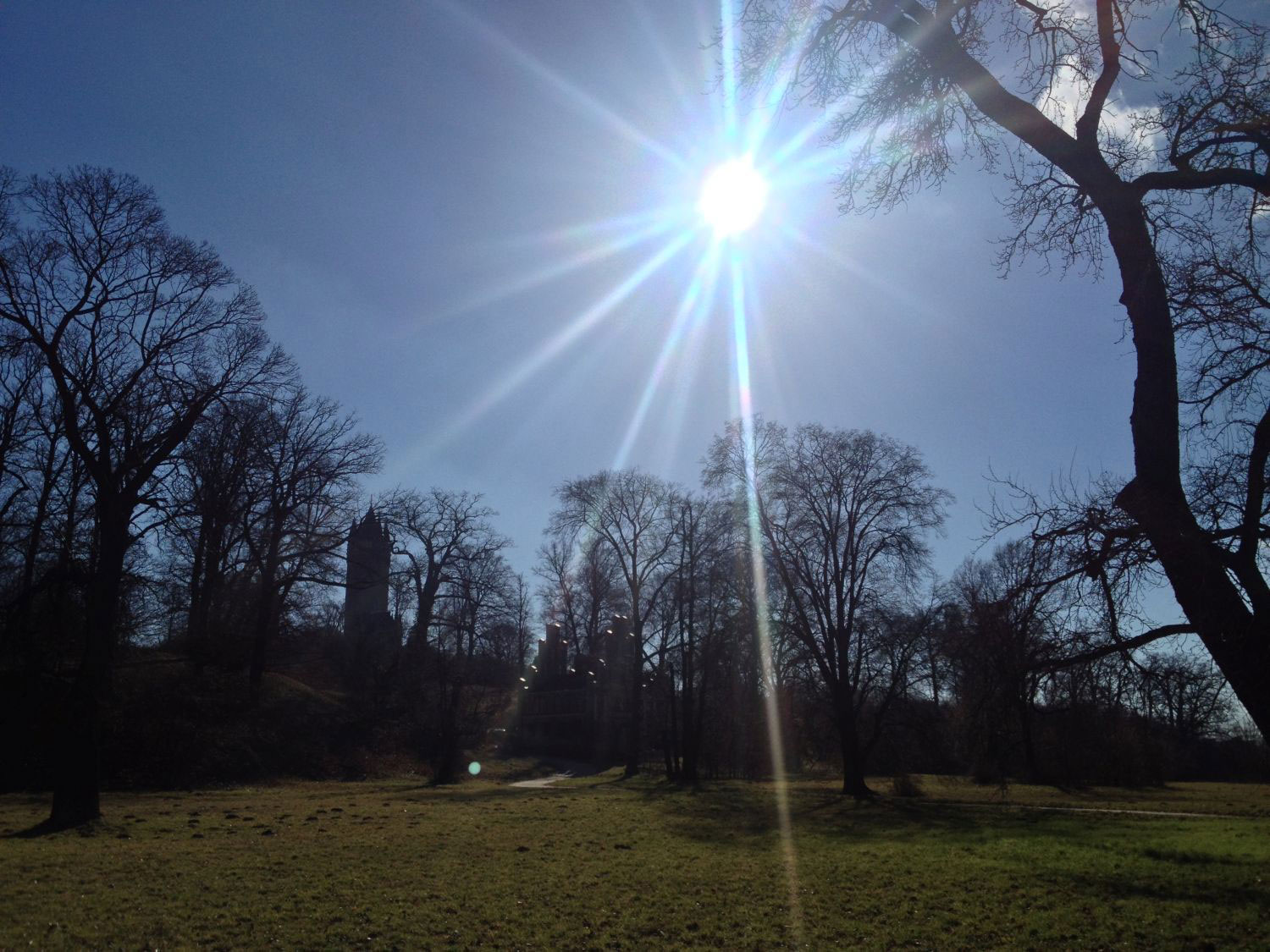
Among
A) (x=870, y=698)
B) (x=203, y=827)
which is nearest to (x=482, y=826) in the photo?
(x=203, y=827)

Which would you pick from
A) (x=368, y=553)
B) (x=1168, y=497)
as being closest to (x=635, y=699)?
(x=368, y=553)

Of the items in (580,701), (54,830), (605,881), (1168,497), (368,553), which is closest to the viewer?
(1168,497)

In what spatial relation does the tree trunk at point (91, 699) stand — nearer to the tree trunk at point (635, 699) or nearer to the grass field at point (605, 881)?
the grass field at point (605, 881)

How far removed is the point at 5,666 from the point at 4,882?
812 inches

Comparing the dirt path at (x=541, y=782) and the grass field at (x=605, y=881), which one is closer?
the grass field at (x=605, y=881)

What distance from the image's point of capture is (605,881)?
38.0ft

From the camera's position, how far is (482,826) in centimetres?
1748

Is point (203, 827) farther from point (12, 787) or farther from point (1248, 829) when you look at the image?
point (1248, 829)

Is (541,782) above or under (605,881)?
above

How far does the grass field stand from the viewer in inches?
342

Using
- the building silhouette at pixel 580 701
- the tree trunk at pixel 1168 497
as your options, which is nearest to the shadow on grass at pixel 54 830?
the tree trunk at pixel 1168 497

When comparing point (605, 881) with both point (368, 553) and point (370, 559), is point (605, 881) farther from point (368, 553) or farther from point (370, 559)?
point (370, 559)

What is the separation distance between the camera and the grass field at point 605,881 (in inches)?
342

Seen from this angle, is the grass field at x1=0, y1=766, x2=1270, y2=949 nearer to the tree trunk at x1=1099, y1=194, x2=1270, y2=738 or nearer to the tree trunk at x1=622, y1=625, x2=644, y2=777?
the tree trunk at x1=1099, y1=194, x2=1270, y2=738
